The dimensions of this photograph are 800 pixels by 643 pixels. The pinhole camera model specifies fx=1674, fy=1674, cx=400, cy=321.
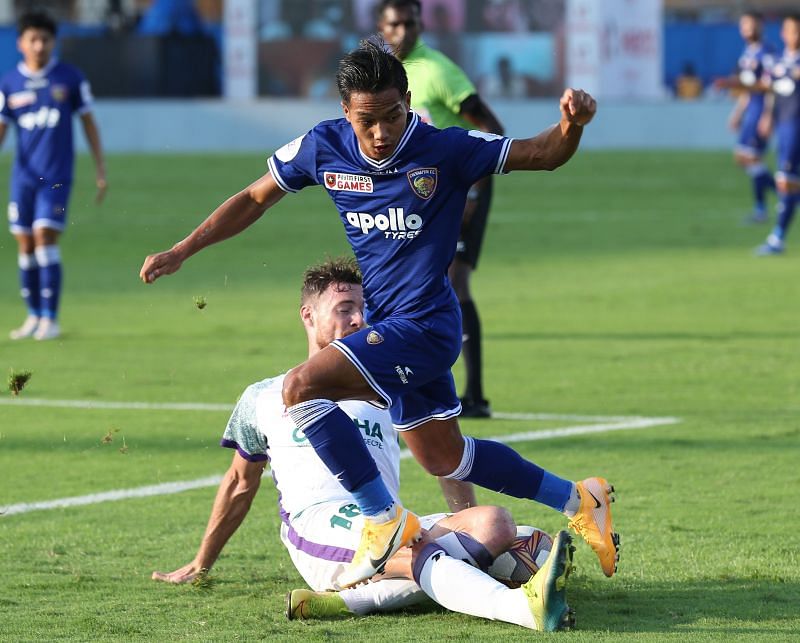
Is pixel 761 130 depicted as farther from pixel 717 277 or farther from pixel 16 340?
pixel 16 340

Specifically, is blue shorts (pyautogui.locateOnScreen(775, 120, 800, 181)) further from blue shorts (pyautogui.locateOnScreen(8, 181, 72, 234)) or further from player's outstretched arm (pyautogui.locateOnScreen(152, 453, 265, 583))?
player's outstretched arm (pyautogui.locateOnScreen(152, 453, 265, 583))

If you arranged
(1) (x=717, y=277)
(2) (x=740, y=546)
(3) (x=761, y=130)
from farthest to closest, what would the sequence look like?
(3) (x=761, y=130), (1) (x=717, y=277), (2) (x=740, y=546)

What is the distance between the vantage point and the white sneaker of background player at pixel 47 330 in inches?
502

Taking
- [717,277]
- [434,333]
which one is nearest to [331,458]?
[434,333]

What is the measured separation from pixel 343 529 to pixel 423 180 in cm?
117

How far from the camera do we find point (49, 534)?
6734 millimetres

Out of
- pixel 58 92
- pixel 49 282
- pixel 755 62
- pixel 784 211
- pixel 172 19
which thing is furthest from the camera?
pixel 172 19

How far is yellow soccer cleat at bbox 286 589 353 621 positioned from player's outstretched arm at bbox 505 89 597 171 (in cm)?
150

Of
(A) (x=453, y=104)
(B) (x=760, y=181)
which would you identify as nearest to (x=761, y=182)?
(B) (x=760, y=181)

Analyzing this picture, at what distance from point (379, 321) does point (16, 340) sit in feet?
24.9

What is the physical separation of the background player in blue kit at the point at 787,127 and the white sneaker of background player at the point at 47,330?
8.62m

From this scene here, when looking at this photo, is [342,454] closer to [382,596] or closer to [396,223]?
[382,596]

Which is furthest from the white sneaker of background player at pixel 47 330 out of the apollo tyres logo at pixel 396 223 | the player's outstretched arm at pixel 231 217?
the apollo tyres logo at pixel 396 223

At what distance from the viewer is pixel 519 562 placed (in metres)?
5.48
